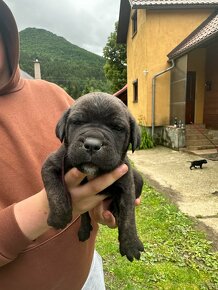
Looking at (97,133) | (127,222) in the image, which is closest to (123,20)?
(127,222)

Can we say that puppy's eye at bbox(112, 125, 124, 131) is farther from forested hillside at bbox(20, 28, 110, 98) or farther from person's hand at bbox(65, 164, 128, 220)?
forested hillside at bbox(20, 28, 110, 98)

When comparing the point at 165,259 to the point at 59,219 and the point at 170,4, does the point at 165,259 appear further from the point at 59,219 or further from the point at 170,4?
the point at 170,4

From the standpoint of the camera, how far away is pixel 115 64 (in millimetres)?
40375

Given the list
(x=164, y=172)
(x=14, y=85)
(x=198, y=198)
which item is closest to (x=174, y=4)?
A: (x=164, y=172)

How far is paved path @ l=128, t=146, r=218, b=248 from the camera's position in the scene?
6.31 m

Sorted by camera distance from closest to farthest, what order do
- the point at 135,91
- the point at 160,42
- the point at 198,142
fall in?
the point at 198,142 < the point at 160,42 < the point at 135,91

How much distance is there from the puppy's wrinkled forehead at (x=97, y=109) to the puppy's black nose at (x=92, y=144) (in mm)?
258

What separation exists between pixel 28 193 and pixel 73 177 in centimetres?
35

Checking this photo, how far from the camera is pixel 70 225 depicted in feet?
6.72

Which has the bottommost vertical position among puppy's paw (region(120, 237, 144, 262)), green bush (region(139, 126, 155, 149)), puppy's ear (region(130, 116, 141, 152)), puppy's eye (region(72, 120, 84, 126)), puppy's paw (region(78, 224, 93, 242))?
green bush (region(139, 126, 155, 149))

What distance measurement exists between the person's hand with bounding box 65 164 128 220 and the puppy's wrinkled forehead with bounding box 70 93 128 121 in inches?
13.6

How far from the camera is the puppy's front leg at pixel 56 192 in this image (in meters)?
1.79

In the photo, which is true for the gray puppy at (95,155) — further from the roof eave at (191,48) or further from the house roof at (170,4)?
the house roof at (170,4)

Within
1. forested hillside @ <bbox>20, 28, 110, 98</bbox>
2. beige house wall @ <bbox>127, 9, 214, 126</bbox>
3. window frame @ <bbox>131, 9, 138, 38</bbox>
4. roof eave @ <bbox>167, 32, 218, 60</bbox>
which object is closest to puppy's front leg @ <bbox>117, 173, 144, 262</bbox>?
roof eave @ <bbox>167, 32, 218, 60</bbox>
